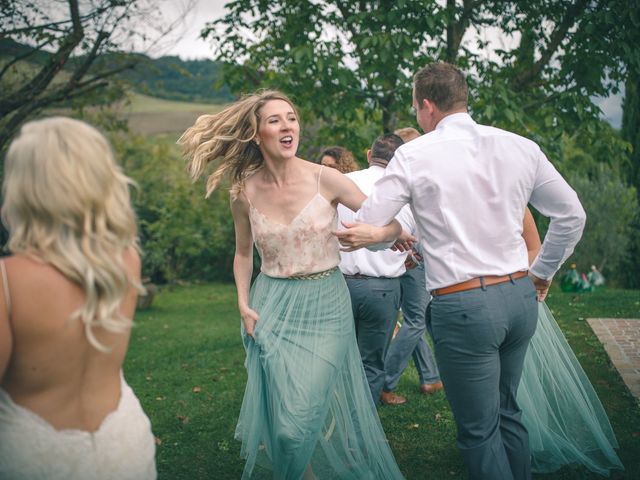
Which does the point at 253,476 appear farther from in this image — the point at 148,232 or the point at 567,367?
the point at 148,232

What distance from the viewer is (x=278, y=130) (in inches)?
162

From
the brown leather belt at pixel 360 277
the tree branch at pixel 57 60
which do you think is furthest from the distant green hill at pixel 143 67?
the brown leather belt at pixel 360 277

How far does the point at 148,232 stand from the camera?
733 inches

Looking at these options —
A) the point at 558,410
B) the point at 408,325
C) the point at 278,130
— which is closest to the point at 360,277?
the point at 408,325

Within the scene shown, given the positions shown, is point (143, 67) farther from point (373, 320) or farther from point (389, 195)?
point (389, 195)

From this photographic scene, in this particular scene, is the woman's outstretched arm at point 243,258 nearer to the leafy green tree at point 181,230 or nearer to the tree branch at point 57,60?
the tree branch at point 57,60

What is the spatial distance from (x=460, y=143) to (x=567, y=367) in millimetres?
1999

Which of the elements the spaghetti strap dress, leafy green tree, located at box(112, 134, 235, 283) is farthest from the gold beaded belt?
leafy green tree, located at box(112, 134, 235, 283)

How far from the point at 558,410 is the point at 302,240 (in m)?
2.08

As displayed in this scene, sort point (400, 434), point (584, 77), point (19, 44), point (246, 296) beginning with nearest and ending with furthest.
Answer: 1. point (246, 296)
2. point (400, 434)
3. point (584, 77)
4. point (19, 44)

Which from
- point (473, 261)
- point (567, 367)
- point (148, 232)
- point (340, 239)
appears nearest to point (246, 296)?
point (340, 239)

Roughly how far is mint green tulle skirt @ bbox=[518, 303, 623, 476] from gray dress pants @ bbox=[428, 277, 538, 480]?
3.47ft

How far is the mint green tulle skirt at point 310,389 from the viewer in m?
3.84

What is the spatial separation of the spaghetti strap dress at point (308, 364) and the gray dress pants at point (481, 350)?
787mm
